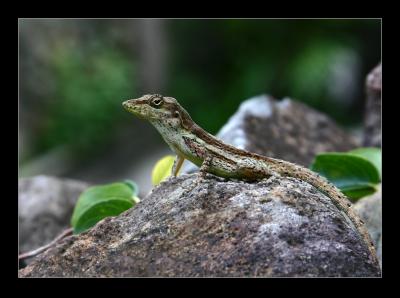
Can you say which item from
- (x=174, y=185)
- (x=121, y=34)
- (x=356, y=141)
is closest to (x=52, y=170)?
(x=121, y=34)

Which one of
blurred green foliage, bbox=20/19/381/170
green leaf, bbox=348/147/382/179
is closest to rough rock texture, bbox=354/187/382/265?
green leaf, bbox=348/147/382/179

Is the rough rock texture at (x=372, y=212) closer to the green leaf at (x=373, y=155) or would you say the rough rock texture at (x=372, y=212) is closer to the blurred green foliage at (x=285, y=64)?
the green leaf at (x=373, y=155)

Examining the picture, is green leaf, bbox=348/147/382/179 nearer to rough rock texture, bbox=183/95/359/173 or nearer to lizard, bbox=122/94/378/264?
rough rock texture, bbox=183/95/359/173

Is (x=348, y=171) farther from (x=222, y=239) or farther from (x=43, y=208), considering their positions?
(x=43, y=208)

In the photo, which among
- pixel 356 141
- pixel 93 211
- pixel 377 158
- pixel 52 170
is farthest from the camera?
pixel 52 170

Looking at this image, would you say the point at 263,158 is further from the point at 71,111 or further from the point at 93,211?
Result: the point at 71,111
